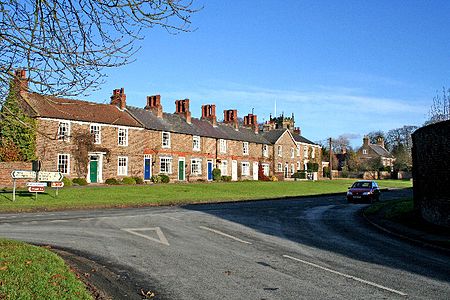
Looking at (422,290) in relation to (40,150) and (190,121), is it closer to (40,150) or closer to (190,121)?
(40,150)

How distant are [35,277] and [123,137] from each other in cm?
4006

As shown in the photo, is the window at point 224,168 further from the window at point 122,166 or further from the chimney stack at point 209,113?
the window at point 122,166

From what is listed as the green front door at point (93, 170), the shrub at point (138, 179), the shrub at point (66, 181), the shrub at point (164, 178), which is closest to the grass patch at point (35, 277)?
the shrub at point (66, 181)

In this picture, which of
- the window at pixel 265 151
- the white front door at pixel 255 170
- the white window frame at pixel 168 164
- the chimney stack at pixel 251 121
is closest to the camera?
the white window frame at pixel 168 164

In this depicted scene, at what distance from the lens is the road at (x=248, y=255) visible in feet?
27.1

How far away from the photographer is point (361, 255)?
462 inches

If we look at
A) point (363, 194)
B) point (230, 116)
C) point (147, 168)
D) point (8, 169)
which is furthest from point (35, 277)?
point (230, 116)

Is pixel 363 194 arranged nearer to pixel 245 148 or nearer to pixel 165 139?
pixel 165 139

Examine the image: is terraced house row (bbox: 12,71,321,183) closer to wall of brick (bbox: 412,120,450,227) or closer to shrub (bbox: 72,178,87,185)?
shrub (bbox: 72,178,87,185)

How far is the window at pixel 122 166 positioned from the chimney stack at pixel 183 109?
13.0 meters

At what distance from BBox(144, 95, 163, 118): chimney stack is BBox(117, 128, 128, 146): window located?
294 inches

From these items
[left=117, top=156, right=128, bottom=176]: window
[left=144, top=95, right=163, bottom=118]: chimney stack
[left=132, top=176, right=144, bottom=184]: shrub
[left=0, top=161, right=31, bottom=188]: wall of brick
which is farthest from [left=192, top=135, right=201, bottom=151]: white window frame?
[left=0, top=161, right=31, bottom=188]: wall of brick

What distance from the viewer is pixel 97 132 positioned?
1748 inches

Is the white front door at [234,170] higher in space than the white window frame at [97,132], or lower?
lower
